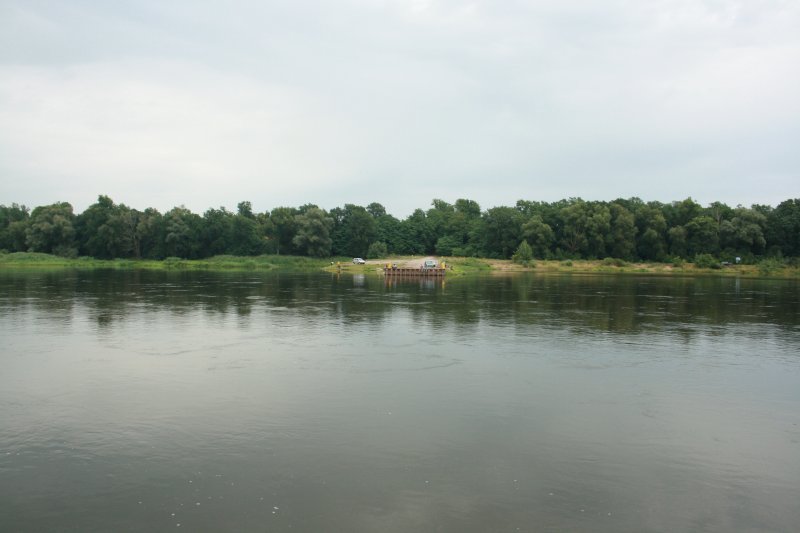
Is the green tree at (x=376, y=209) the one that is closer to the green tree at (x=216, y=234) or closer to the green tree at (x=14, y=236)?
the green tree at (x=216, y=234)

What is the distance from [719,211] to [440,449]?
12473 cm

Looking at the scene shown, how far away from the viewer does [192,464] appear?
9719 millimetres

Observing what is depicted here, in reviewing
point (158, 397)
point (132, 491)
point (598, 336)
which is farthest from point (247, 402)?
point (598, 336)

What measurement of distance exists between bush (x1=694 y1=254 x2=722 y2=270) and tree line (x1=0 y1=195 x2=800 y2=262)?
26.4ft

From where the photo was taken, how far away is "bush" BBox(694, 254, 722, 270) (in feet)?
323

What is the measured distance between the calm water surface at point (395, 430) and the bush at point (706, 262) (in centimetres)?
8386

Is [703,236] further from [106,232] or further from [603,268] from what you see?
[106,232]

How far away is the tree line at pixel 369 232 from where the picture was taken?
108 metres

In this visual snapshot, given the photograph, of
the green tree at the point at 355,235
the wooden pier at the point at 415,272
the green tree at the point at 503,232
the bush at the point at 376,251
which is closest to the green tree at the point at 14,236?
the green tree at the point at 355,235

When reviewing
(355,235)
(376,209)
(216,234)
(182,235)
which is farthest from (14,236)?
(376,209)

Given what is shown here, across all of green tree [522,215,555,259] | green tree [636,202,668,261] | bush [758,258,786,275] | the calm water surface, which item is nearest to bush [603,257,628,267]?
green tree [636,202,668,261]

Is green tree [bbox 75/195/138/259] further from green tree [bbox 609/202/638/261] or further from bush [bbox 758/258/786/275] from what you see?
bush [bbox 758/258/786/275]

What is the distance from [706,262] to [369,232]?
217 ft

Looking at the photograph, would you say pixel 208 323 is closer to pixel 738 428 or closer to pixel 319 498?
pixel 319 498
